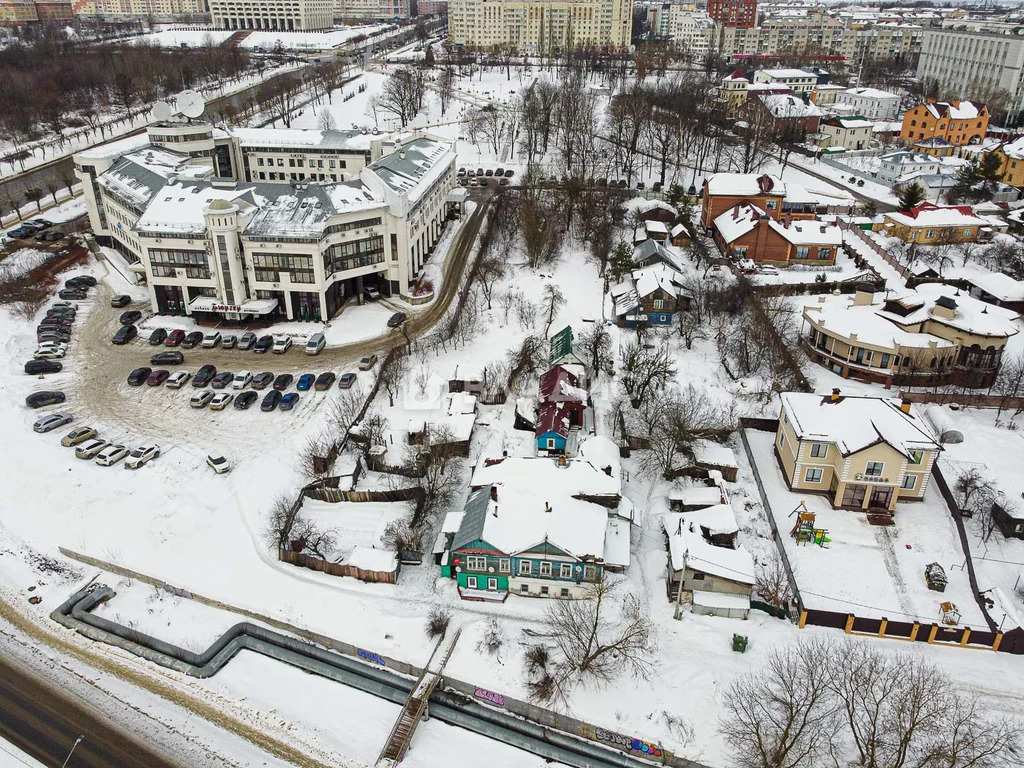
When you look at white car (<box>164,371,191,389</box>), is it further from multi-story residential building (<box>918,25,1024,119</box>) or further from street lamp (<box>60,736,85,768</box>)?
multi-story residential building (<box>918,25,1024,119</box>)

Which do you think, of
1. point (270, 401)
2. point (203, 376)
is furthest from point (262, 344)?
point (270, 401)

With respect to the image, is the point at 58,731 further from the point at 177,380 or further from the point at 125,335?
the point at 125,335

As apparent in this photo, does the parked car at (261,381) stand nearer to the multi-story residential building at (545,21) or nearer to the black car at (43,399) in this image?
the black car at (43,399)

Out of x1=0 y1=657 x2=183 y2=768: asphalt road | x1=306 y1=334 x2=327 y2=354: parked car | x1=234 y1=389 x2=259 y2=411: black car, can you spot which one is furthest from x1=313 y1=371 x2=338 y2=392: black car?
x1=0 y1=657 x2=183 y2=768: asphalt road

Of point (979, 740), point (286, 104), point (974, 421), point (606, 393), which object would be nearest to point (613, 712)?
point (979, 740)

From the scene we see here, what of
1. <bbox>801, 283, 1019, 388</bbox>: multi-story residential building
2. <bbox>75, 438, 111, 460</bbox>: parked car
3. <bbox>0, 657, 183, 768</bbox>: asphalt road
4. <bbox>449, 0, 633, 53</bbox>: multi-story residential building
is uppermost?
<bbox>449, 0, 633, 53</bbox>: multi-story residential building

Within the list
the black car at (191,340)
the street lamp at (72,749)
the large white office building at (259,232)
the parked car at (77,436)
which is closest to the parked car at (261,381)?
the black car at (191,340)
